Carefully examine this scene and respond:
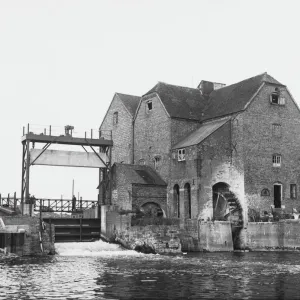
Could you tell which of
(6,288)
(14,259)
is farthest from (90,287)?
(14,259)

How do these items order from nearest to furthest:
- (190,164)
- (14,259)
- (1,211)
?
(14,259)
(1,211)
(190,164)

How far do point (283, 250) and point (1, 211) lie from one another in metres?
21.6

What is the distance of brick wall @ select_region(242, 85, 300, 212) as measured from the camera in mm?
52094

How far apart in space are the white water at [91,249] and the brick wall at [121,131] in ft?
50.2

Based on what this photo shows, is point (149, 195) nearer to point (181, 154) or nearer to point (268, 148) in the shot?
point (181, 154)

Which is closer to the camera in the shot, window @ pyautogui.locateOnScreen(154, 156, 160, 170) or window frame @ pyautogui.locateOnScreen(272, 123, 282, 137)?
window frame @ pyautogui.locateOnScreen(272, 123, 282, 137)

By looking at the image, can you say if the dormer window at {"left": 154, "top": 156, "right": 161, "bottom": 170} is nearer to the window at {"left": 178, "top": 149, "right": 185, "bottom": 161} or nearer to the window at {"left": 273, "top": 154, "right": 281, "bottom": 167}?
the window at {"left": 178, "top": 149, "right": 185, "bottom": 161}

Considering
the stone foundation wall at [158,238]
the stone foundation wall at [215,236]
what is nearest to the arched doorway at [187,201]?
the stone foundation wall at [215,236]

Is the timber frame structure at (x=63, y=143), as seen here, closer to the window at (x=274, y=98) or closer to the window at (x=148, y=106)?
the window at (x=148, y=106)

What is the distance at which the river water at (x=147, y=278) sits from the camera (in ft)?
68.3

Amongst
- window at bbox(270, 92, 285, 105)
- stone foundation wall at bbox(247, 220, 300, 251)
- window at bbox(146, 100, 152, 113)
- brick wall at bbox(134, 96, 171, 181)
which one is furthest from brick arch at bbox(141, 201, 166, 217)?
window at bbox(270, 92, 285, 105)

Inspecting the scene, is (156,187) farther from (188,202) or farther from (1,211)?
(1,211)

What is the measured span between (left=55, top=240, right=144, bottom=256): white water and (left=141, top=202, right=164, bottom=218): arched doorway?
635cm

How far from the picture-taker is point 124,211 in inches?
1893
